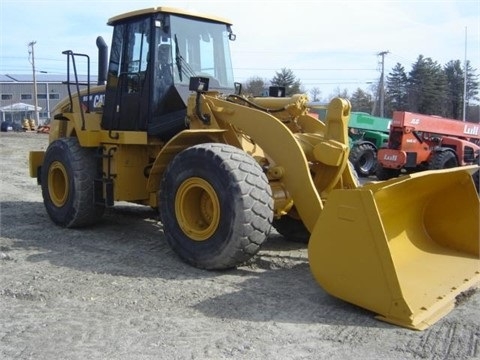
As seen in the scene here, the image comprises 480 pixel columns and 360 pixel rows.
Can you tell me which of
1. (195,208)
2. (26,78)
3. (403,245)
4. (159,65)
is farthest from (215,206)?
(26,78)

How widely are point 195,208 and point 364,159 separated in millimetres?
11359

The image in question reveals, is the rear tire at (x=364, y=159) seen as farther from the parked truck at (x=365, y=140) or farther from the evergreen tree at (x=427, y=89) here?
the evergreen tree at (x=427, y=89)

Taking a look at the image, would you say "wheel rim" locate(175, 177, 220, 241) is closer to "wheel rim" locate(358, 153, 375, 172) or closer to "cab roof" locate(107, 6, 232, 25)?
"cab roof" locate(107, 6, 232, 25)

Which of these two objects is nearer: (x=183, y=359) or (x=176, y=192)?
(x=183, y=359)

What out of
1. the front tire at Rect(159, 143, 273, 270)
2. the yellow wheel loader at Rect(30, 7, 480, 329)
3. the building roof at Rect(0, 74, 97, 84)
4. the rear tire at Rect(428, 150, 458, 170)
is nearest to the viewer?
the yellow wheel loader at Rect(30, 7, 480, 329)

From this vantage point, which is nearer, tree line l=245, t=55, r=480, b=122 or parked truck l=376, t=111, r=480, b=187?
parked truck l=376, t=111, r=480, b=187

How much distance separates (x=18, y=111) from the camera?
72.2 m

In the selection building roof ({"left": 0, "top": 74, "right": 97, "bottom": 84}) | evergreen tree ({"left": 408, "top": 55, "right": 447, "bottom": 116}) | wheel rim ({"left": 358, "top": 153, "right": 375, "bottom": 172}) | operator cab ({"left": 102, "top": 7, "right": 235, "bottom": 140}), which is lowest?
wheel rim ({"left": 358, "top": 153, "right": 375, "bottom": 172})

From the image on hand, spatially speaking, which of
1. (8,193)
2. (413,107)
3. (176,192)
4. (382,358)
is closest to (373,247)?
(382,358)

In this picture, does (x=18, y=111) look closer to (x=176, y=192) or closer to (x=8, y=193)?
(x=8, y=193)

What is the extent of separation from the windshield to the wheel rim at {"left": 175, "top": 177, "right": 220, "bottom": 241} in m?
1.65

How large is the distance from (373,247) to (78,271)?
2874mm

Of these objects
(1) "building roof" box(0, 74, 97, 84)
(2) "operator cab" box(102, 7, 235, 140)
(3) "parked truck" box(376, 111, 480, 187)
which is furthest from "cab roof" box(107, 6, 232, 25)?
(1) "building roof" box(0, 74, 97, 84)

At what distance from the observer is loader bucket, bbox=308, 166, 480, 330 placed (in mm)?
3873
